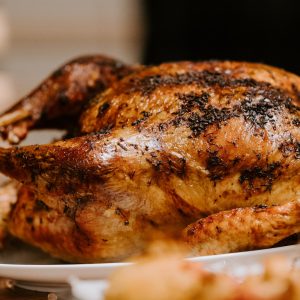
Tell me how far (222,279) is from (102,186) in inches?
19.3

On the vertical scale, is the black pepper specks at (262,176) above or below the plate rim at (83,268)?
above

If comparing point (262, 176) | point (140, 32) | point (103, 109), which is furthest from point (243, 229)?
point (140, 32)

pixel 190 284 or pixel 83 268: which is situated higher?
pixel 190 284

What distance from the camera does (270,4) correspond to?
10.5 feet

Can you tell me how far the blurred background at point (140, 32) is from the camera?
323 centimetres

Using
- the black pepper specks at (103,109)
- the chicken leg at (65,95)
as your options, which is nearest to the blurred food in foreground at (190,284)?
the black pepper specks at (103,109)

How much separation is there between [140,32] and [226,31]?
1.39 metres

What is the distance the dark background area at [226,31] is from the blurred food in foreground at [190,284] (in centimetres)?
261

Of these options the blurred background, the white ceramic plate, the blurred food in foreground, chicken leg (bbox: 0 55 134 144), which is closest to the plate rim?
the white ceramic plate

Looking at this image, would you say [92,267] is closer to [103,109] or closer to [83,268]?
[83,268]

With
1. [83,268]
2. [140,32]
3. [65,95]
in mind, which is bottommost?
[140,32]

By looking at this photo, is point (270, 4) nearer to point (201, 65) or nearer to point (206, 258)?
point (201, 65)

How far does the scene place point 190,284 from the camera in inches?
24.5

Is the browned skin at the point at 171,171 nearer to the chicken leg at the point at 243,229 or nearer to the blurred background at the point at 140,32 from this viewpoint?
the chicken leg at the point at 243,229
